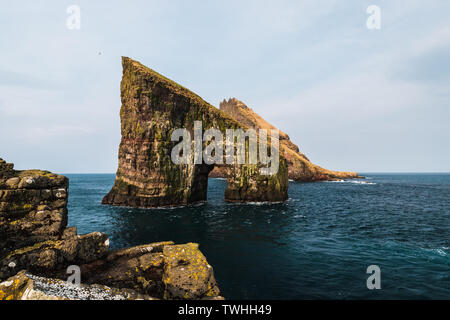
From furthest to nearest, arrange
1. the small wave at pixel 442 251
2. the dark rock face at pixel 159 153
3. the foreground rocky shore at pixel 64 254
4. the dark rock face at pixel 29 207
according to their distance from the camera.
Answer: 1. the dark rock face at pixel 159 153
2. the small wave at pixel 442 251
3. the dark rock face at pixel 29 207
4. the foreground rocky shore at pixel 64 254

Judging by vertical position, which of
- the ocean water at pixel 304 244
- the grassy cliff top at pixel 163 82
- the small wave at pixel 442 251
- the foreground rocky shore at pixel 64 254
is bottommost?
the ocean water at pixel 304 244

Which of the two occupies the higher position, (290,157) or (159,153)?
(290,157)

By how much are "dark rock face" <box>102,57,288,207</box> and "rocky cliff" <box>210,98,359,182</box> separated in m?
55.5

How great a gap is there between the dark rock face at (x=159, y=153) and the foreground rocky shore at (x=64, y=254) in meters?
28.1

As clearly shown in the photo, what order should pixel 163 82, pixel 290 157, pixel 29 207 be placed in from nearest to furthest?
1. pixel 29 207
2. pixel 163 82
3. pixel 290 157

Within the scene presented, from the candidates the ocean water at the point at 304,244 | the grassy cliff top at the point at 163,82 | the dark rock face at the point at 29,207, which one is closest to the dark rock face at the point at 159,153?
the grassy cliff top at the point at 163,82

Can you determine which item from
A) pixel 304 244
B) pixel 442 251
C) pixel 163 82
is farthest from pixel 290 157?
pixel 304 244

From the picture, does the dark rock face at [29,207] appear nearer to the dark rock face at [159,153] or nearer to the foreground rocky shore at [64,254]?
the foreground rocky shore at [64,254]

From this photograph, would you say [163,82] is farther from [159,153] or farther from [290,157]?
[290,157]

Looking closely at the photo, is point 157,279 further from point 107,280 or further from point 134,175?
point 134,175

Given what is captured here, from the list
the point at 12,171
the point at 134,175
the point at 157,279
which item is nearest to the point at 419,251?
the point at 157,279

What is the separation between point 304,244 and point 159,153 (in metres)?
29.0

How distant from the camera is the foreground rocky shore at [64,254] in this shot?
784cm

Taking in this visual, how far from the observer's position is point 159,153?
128 feet
